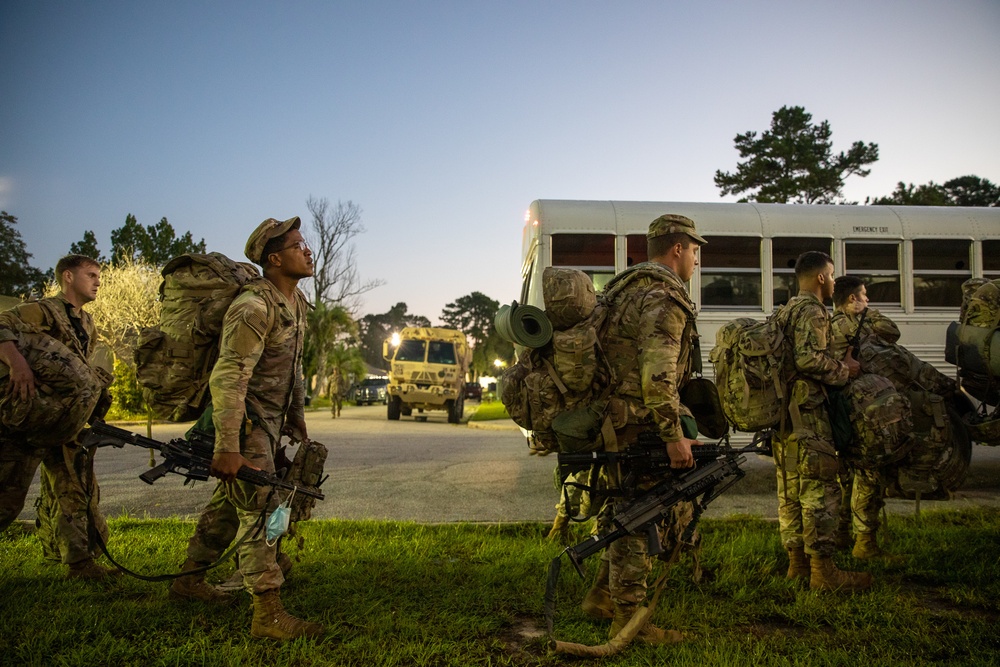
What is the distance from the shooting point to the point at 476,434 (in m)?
16.5

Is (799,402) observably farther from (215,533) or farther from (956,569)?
(215,533)

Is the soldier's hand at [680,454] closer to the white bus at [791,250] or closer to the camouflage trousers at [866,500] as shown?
the camouflage trousers at [866,500]

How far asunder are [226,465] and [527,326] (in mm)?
1658

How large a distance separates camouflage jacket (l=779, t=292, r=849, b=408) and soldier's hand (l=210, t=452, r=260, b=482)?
3413 mm

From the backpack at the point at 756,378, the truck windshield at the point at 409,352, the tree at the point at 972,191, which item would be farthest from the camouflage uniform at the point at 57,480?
the tree at the point at 972,191

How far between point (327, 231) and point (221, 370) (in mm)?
37641

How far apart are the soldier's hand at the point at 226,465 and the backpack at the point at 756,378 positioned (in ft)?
9.69

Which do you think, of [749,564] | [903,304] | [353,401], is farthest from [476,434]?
[353,401]

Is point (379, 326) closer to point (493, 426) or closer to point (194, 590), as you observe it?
point (493, 426)

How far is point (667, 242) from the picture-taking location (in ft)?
12.2

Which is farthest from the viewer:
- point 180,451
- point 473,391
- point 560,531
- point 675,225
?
point 473,391

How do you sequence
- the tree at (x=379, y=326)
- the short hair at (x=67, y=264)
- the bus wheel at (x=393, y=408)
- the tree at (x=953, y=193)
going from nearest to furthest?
1. the short hair at (x=67, y=264)
2. the bus wheel at (x=393, y=408)
3. the tree at (x=953, y=193)
4. the tree at (x=379, y=326)

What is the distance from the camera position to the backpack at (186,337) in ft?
11.9

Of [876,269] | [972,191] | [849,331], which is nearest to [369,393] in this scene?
[876,269]
